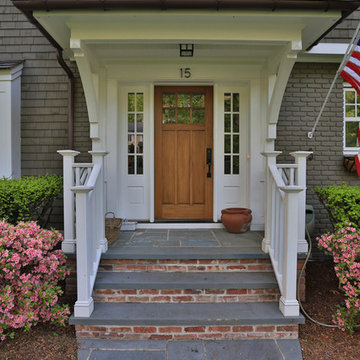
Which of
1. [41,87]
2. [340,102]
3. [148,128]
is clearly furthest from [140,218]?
[340,102]

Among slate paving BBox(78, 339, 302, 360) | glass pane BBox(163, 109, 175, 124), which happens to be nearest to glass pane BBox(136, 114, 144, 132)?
glass pane BBox(163, 109, 175, 124)

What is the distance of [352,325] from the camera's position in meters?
2.75

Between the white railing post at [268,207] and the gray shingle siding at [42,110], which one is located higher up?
the gray shingle siding at [42,110]

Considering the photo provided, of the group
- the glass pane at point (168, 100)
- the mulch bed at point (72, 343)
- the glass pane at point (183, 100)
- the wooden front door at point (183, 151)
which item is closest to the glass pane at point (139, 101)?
the wooden front door at point (183, 151)

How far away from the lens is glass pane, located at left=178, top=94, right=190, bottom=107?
4.51 meters

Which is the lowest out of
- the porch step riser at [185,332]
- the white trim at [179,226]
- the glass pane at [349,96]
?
the porch step riser at [185,332]

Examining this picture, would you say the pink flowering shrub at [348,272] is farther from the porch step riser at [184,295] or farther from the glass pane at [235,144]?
the glass pane at [235,144]

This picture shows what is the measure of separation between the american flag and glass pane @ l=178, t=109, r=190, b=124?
2088mm

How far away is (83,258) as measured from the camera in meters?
2.67

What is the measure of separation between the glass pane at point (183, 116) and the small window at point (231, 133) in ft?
1.87

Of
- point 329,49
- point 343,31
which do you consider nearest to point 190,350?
point 329,49

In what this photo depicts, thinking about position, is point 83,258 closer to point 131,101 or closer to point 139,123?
point 139,123

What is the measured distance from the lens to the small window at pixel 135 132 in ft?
14.6

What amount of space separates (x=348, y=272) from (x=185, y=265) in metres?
1.59
